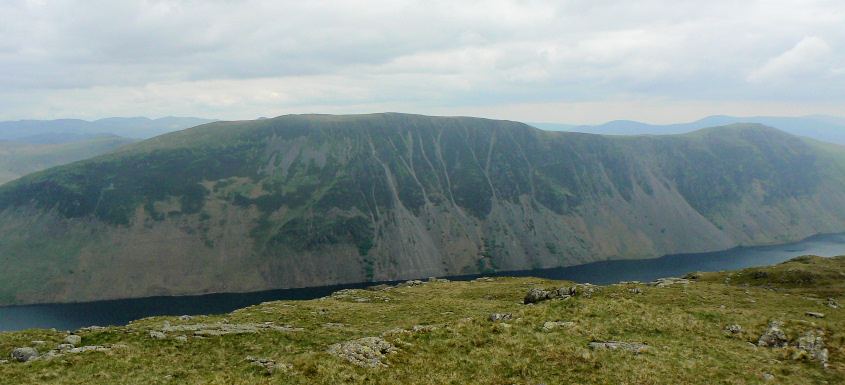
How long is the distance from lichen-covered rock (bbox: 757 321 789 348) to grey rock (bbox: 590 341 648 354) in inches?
342

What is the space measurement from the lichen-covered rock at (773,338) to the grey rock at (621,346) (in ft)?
28.5

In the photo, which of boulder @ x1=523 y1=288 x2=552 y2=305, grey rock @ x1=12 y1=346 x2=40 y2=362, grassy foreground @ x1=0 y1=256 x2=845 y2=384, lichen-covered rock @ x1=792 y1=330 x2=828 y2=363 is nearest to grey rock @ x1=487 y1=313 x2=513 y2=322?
grassy foreground @ x1=0 y1=256 x2=845 y2=384

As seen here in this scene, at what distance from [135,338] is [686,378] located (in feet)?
132

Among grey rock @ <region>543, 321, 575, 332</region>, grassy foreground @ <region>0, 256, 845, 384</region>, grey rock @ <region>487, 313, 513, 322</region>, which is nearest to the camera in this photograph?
grassy foreground @ <region>0, 256, 845, 384</region>

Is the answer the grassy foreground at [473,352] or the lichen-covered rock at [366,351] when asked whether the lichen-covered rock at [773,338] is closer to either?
the grassy foreground at [473,352]

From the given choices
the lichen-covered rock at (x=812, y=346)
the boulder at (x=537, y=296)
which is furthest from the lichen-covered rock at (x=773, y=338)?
the boulder at (x=537, y=296)

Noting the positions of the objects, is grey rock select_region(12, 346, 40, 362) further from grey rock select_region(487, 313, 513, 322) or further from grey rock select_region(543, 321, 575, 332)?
grey rock select_region(543, 321, 575, 332)

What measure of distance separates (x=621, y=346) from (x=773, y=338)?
11.3m

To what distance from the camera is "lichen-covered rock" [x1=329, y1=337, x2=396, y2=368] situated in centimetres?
2462

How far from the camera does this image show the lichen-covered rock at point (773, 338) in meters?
27.1

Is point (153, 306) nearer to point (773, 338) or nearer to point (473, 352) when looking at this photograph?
point (473, 352)

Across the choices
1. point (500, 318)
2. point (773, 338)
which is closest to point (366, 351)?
point (500, 318)

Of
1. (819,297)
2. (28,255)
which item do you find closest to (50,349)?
(819,297)

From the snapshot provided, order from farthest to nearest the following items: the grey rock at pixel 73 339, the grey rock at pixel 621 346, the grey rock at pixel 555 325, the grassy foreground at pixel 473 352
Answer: the grey rock at pixel 73 339
the grey rock at pixel 555 325
the grey rock at pixel 621 346
the grassy foreground at pixel 473 352
